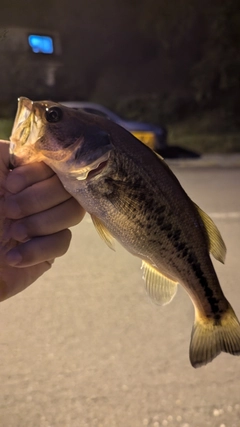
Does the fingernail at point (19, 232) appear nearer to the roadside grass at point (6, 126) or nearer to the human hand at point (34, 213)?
the human hand at point (34, 213)

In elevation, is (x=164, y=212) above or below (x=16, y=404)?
above

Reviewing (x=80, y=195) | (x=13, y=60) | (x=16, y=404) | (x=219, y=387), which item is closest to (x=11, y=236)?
(x=80, y=195)

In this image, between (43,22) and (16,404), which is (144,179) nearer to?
(16,404)

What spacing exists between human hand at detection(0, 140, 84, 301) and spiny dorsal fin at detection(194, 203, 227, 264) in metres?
0.43

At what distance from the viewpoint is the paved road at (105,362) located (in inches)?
101

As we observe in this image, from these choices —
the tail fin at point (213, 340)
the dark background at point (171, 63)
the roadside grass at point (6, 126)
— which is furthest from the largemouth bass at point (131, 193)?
the dark background at point (171, 63)

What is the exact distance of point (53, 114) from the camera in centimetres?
146

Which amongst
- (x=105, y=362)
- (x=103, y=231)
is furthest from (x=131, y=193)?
(x=105, y=362)

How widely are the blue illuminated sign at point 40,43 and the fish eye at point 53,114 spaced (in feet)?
4.82

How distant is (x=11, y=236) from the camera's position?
1592mm

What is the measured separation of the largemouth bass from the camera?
4.57 ft

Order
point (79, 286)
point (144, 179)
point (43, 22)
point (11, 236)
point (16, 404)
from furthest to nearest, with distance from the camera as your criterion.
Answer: point (79, 286), point (43, 22), point (16, 404), point (11, 236), point (144, 179)

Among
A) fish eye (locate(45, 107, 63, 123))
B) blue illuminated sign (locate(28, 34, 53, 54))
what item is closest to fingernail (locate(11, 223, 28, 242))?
fish eye (locate(45, 107, 63, 123))

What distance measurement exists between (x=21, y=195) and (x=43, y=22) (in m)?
2.18
